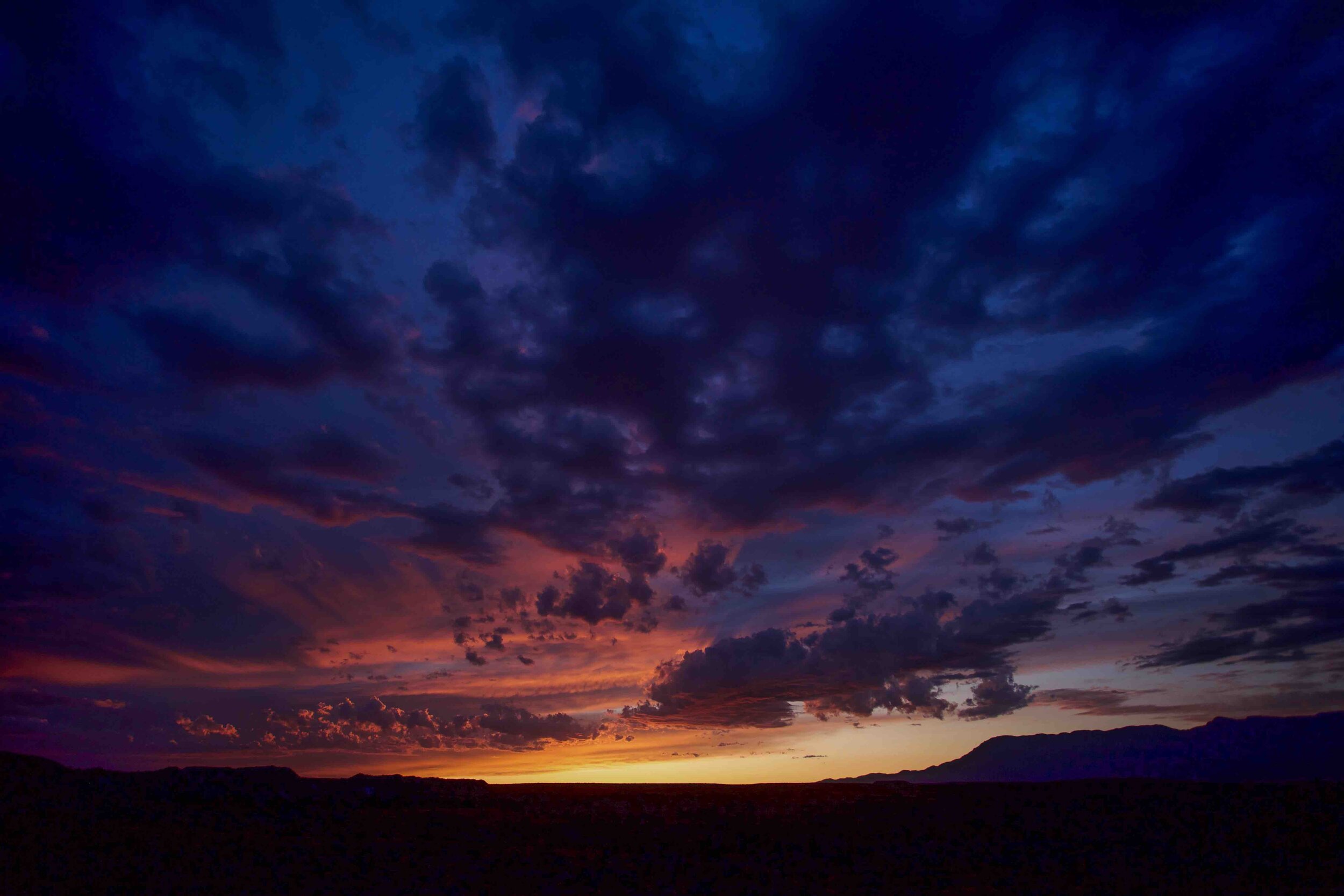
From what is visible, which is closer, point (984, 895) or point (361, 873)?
point (984, 895)

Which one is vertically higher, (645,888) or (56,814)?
(56,814)

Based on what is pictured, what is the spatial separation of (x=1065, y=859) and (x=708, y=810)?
1154 inches

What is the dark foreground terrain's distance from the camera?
32.2 meters

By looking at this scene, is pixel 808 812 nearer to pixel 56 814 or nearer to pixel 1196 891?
pixel 1196 891

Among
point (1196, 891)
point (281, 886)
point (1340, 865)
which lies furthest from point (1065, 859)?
point (281, 886)

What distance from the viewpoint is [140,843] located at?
38500 millimetres

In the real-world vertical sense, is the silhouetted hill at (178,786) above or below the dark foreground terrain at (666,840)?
above

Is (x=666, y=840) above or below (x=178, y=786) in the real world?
below

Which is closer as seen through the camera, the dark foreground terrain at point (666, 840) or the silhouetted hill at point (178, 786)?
the dark foreground terrain at point (666, 840)

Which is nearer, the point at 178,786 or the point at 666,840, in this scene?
the point at 666,840

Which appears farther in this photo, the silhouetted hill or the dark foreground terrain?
→ the silhouetted hill

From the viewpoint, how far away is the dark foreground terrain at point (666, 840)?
106ft

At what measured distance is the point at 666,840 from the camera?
4362 cm

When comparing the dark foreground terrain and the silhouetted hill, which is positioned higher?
the silhouetted hill
